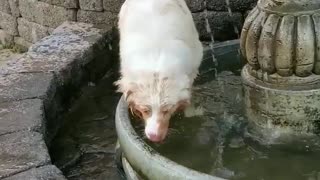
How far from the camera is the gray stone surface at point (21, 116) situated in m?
4.46

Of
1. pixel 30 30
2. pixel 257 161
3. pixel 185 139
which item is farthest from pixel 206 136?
pixel 30 30

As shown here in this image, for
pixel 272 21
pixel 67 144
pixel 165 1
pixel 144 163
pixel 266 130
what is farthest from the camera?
pixel 67 144

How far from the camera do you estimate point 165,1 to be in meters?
4.61

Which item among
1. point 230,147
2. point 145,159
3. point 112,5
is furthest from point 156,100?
point 112,5

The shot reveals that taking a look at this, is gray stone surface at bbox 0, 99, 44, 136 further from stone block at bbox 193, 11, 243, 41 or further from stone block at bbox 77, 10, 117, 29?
stone block at bbox 193, 11, 243, 41

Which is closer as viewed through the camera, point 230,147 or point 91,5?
point 230,147

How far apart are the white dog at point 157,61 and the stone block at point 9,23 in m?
3.76

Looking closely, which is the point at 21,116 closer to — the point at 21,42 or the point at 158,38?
the point at 158,38

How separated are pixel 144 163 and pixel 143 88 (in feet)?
1.62

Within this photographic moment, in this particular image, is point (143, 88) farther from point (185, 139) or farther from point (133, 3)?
point (133, 3)

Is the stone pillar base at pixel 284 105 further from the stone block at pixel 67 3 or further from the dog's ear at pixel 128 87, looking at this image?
the stone block at pixel 67 3

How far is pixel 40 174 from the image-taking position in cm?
388

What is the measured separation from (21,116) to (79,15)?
99.0 inches

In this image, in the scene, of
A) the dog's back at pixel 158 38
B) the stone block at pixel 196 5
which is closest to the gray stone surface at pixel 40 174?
the dog's back at pixel 158 38
